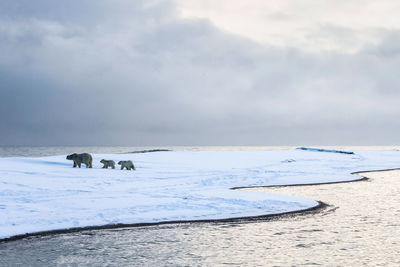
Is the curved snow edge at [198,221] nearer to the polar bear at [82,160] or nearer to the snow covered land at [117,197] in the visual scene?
the snow covered land at [117,197]

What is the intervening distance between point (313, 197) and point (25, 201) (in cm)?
1318

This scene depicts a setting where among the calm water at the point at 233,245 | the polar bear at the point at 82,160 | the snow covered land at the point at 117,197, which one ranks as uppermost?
the polar bear at the point at 82,160

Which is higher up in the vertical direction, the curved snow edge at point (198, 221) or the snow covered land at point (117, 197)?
the snow covered land at point (117, 197)

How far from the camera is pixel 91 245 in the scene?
37.2 ft

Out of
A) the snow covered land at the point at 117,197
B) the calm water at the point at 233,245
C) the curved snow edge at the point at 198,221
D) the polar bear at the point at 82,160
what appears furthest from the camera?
the polar bear at the point at 82,160

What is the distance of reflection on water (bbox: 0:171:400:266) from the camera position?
9891 millimetres

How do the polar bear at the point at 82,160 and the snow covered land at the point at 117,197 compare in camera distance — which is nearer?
the snow covered land at the point at 117,197

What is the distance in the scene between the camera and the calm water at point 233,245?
9.84 meters

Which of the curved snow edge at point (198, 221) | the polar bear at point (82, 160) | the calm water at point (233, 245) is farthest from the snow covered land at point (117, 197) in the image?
the calm water at point (233, 245)

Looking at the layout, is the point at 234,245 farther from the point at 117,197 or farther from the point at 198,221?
the point at 117,197

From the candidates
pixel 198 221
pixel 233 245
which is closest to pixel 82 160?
pixel 198 221

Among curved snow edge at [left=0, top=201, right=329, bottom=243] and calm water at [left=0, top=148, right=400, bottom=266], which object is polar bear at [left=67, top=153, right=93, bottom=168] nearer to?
curved snow edge at [left=0, top=201, right=329, bottom=243]

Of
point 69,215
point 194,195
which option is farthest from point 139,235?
point 194,195

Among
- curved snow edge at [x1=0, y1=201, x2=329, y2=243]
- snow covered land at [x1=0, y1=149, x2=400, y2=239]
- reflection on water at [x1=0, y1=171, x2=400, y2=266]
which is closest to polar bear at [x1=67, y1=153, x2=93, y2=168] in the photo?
snow covered land at [x1=0, y1=149, x2=400, y2=239]
